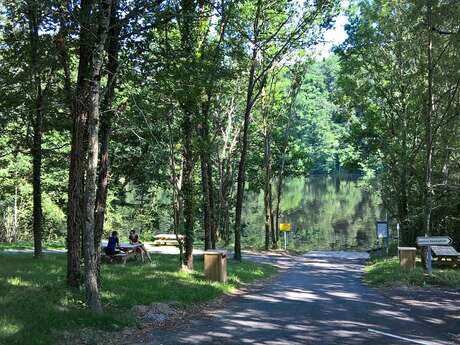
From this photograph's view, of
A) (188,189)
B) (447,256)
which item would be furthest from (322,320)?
(447,256)

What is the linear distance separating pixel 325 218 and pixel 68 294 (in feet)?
154

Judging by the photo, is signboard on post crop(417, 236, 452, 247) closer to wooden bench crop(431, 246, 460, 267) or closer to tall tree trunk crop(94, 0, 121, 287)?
wooden bench crop(431, 246, 460, 267)

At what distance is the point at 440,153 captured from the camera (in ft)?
71.2

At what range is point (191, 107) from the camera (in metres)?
14.2

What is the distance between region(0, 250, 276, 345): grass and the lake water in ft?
69.4

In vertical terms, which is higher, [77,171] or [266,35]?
[266,35]

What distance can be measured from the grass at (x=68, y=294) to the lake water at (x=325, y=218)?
2115 cm

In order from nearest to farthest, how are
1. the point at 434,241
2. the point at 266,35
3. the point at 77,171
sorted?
the point at 77,171 < the point at 434,241 < the point at 266,35

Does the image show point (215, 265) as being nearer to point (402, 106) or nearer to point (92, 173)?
point (92, 173)

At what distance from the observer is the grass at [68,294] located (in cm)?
717

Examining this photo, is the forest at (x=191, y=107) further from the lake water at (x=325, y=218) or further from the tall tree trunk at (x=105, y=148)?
the lake water at (x=325, y=218)

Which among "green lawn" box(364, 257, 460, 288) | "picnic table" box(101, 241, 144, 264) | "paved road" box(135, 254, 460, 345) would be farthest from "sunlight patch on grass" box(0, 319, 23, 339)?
"green lawn" box(364, 257, 460, 288)

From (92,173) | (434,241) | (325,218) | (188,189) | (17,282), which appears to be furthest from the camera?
(325,218)

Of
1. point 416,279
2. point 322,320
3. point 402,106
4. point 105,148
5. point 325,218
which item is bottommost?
point 322,320
